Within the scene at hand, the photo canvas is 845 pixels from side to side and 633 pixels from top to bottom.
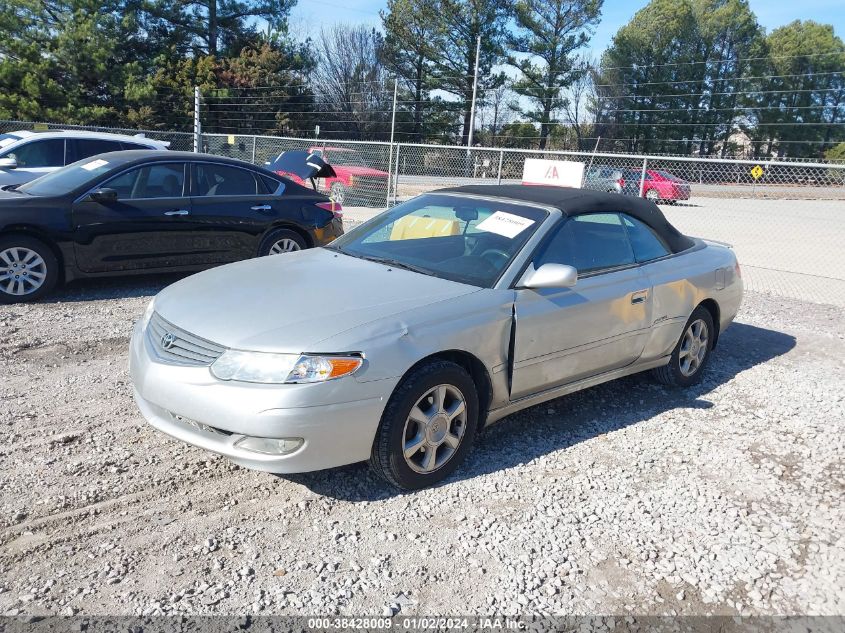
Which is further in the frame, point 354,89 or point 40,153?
point 354,89

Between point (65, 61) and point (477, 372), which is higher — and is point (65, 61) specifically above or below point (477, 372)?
above

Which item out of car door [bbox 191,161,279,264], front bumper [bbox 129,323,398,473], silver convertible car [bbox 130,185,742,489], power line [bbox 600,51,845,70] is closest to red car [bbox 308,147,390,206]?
car door [bbox 191,161,279,264]

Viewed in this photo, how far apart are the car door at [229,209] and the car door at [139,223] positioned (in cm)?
15

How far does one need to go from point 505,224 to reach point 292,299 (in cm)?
149

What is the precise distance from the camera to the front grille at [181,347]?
3416mm

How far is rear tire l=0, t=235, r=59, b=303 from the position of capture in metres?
6.72

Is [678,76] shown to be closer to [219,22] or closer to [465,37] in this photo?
[465,37]

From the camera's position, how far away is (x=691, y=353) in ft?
18.2

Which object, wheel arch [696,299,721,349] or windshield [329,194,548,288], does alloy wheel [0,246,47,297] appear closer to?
windshield [329,194,548,288]

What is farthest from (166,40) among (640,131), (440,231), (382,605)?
(382,605)

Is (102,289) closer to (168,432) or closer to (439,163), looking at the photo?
(168,432)

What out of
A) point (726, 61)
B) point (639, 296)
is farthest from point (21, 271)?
point (726, 61)

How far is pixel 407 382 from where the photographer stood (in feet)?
11.5

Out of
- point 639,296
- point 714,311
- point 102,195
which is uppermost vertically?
point 102,195
